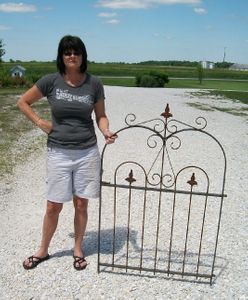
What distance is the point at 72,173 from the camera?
3.68 metres

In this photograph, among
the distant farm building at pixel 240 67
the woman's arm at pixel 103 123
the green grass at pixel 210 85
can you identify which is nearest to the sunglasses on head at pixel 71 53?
the woman's arm at pixel 103 123

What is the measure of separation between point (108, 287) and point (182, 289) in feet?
2.25

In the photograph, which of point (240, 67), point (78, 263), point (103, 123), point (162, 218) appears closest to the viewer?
point (103, 123)

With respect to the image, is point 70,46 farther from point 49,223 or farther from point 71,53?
point 49,223

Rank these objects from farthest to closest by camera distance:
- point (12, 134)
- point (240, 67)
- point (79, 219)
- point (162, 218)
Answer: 1. point (240, 67)
2. point (12, 134)
3. point (162, 218)
4. point (79, 219)

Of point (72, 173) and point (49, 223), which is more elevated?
point (72, 173)

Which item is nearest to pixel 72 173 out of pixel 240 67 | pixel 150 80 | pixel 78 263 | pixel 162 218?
pixel 78 263

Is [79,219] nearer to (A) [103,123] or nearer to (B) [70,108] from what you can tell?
(A) [103,123]

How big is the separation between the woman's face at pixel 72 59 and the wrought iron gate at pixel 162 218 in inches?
27.9

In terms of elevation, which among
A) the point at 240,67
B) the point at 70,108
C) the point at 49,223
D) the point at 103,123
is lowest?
the point at 49,223

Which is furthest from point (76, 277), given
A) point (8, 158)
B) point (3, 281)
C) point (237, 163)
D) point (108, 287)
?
point (237, 163)

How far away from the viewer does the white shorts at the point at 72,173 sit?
3582mm

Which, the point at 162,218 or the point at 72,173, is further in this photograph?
the point at 162,218

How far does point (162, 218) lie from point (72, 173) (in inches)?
81.3
